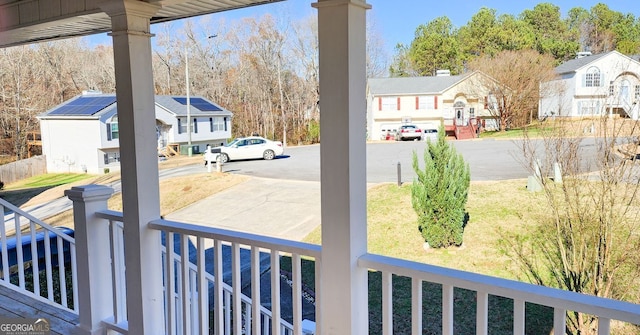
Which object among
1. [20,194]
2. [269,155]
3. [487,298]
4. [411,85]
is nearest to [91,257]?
[487,298]

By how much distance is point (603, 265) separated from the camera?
14.7 ft

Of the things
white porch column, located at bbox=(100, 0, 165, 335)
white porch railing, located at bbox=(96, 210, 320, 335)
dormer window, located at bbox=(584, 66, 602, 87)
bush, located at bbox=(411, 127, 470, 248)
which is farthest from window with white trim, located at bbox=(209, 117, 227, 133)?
white porch column, located at bbox=(100, 0, 165, 335)

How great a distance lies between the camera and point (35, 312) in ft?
9.29

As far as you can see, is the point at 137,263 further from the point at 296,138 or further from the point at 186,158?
the point at 186,158

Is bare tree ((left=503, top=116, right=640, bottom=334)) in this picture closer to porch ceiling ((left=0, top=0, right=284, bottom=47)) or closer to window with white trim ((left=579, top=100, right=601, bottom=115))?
window with white trim ((left=579, top=100, right=601, bottom=115))

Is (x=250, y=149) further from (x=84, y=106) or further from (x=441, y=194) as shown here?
(x=441, y=194)

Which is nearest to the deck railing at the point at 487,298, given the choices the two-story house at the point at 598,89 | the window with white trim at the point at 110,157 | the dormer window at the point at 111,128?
the two-story house at the point at 598,89

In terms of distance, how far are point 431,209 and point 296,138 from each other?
2.56 meters

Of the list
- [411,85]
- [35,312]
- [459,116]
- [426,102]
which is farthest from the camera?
[426,102]

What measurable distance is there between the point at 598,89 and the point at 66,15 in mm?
5524

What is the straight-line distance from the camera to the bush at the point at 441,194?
7.09 meters

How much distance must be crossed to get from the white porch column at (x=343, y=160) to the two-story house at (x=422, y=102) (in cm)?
1248

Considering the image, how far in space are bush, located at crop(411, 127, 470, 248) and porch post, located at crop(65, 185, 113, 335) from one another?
551cm

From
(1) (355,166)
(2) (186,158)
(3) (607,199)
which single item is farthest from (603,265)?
(2) (186,158)
